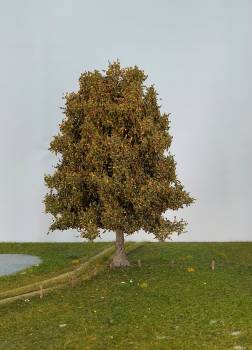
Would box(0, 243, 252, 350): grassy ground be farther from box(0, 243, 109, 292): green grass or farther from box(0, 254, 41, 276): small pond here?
box(0, 254, 41, 276): small pond

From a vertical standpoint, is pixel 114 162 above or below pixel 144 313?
above

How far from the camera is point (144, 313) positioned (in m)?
36.5

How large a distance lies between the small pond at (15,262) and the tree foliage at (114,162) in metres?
8.77

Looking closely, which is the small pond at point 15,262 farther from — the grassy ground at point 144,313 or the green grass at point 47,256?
the grassy ground at point 144,313

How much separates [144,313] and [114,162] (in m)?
17.0

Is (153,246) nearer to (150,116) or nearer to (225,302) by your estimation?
(150,116)

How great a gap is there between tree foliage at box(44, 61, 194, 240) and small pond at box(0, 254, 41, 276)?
877 cm

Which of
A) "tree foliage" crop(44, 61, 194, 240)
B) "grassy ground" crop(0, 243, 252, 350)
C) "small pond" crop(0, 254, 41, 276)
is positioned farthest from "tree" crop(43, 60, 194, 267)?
"small pond" crop(0, 254, 41, 276)

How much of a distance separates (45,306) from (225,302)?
44.0 ft

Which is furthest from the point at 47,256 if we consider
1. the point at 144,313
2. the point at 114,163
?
the point at 144,313

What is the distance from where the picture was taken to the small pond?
58469 mm

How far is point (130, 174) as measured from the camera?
5034cm

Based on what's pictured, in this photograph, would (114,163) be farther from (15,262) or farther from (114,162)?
(15,262)

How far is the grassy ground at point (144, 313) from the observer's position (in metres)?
30.4
